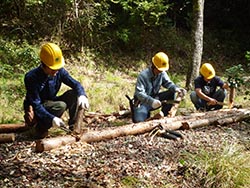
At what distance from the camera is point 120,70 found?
38.6ft

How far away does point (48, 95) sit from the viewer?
526cm

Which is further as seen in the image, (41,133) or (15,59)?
(15,59)

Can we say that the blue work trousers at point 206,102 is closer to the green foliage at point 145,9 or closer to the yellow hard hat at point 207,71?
the yellow hard hat at point 207,71

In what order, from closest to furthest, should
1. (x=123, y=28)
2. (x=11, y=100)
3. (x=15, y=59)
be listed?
(x=11, y=100) < (x=15, y=59) < (x=123, y=28)

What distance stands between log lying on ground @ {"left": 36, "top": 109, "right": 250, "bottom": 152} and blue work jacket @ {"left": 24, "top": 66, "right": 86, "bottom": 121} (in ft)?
1.27

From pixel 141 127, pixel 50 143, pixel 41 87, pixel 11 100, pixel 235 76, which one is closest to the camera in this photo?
pixel 50 143

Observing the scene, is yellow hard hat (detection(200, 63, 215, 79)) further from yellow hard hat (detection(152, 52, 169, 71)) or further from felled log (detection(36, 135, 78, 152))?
felled log (detection(36, 135, 78, 152))

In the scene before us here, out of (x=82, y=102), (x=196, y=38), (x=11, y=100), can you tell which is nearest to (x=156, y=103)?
(x=82, y=102)

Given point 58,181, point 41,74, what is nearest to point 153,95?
point 41,74

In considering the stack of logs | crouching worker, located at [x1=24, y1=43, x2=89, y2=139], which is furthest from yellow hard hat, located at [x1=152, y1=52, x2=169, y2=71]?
crouching worker, located at [x1=24, y1=43, x2=89, y2=139]

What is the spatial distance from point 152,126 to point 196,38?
5260 millimetres

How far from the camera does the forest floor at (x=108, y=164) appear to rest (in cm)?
376

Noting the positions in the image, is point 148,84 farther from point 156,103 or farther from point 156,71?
point 156,103

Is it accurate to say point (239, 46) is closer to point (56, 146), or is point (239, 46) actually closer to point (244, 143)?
point (244, 143)
